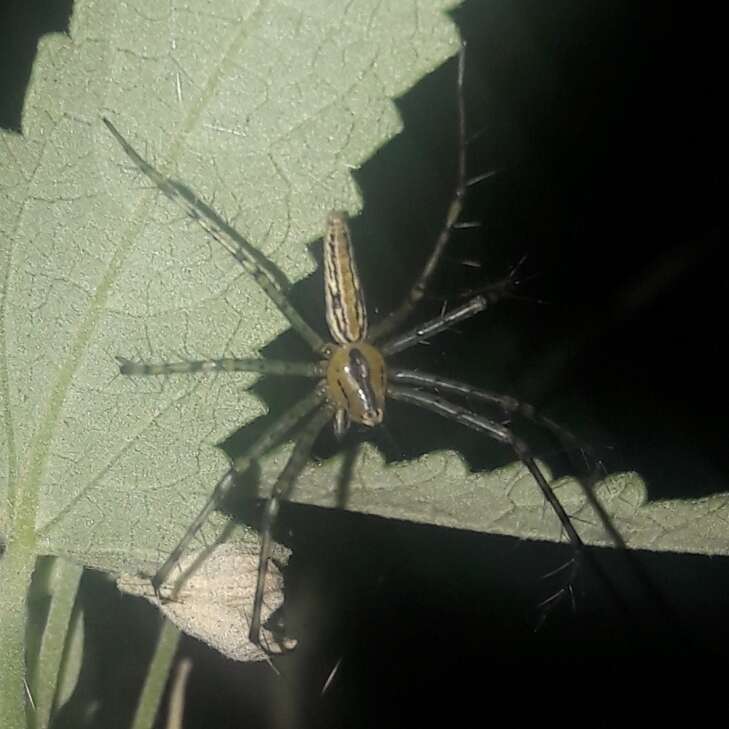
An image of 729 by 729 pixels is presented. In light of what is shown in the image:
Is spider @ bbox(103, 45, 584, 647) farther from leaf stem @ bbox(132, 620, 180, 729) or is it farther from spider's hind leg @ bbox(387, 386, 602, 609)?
leaf stem @ bbox(132, 620, 180, 729)

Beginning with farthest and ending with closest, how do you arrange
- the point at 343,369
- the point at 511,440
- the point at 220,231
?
the point at 343,369 → the point at 511,440 → the point at 220,231

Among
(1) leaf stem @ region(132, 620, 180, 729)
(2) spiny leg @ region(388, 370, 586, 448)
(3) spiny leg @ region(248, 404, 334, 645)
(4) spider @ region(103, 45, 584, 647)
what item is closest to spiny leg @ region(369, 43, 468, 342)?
(4) spider @ region(103, 45, 584, 647)

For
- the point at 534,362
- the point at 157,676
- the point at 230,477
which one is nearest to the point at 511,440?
the point at 534,362

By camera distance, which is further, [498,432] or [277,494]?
[498,432]

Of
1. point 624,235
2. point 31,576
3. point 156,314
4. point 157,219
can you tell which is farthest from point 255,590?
point 624,235

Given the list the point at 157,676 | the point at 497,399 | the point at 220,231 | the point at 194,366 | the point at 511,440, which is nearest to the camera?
the point at 220,231

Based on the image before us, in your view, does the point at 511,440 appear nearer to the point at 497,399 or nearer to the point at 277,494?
the point at 497,399

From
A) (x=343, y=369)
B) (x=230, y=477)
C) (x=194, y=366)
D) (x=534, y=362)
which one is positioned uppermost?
(x=343, y=369)

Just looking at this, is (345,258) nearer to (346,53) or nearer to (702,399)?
(346,53)
